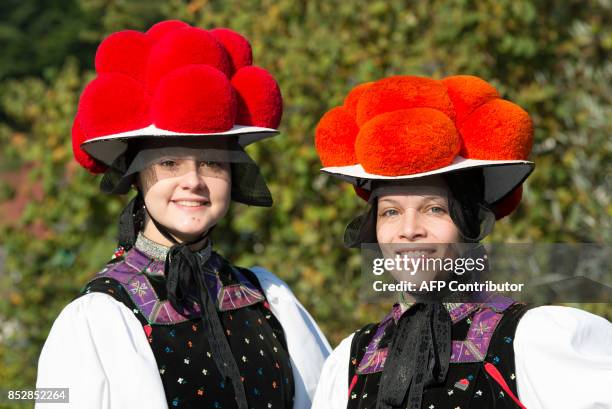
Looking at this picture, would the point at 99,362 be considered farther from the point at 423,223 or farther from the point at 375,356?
the point at 423,223

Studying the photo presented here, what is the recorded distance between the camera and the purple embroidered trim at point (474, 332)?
2.68 meters

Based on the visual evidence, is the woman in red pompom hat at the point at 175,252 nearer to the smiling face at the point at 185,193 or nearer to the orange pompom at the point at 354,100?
the smiling face at the point at 185,193

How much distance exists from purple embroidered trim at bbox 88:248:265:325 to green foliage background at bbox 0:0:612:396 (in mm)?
2079

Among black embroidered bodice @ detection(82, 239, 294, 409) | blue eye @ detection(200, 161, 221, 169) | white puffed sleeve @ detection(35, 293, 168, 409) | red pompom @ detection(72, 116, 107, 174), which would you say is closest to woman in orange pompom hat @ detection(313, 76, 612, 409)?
black embroidered bodice @ detection(82, 239, 294, 409)

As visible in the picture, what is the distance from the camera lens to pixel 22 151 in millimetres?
6547

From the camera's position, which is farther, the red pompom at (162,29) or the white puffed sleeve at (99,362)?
the red pompom at (162,29)

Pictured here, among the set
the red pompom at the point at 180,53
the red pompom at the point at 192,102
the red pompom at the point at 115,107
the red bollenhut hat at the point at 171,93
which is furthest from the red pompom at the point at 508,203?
the red pompom at the point at 115,107

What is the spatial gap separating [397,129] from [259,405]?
38.5 inches

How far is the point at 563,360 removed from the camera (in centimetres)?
251

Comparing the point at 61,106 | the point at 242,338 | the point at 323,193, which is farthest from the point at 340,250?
the point at 242,338

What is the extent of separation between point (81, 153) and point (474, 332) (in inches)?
55.5

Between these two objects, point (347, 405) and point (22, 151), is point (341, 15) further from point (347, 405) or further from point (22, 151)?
point (347, 405)

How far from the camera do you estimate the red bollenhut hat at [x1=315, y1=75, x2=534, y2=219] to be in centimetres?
268

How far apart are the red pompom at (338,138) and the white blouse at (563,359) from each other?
2.23ft
